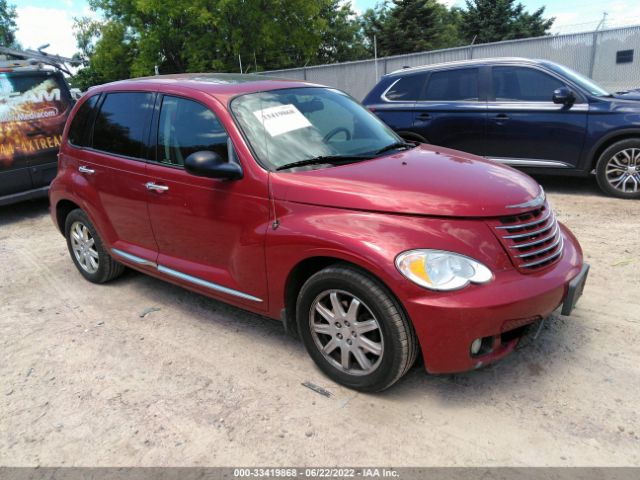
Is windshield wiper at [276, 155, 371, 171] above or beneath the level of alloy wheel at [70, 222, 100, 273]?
above

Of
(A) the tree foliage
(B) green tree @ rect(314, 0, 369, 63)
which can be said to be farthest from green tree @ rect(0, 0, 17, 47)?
(B) green tree @ rect(314, 0, 369, 63)

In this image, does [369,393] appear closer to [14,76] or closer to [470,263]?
[470,263]

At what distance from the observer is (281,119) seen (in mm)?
3461

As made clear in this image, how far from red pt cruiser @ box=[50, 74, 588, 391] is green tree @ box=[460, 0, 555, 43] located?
137 ft

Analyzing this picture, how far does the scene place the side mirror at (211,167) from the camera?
3168 mm

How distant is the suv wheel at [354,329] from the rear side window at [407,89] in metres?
5.45

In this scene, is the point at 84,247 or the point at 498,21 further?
the point at 498,21

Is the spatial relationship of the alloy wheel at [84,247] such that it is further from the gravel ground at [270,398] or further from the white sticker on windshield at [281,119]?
the white sticker on windshield at [281,119]

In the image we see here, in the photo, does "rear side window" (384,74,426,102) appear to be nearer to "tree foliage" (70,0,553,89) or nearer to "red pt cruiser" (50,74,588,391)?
"red pt cruiser" (50,74,588,391)

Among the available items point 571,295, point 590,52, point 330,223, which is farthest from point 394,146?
point 590,52

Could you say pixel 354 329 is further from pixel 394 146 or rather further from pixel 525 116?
pixel 525 116

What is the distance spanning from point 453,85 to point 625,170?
247cm

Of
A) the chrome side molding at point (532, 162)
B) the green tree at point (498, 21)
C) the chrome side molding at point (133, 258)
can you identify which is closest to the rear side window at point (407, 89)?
the chrome side molding at point (532, 162)

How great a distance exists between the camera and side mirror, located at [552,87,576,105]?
6500mm
